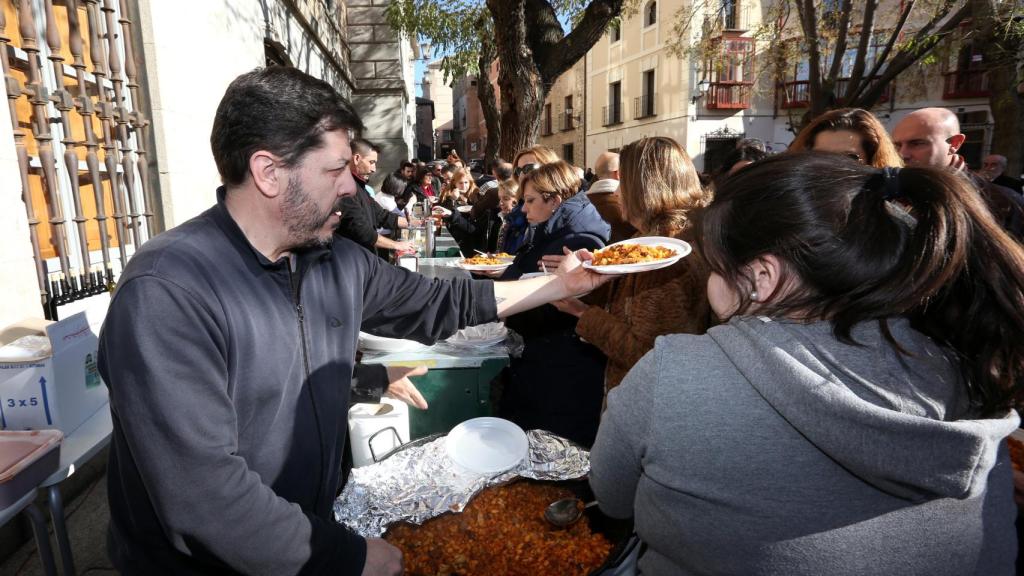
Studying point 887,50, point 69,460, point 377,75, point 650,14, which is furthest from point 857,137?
point 650,14

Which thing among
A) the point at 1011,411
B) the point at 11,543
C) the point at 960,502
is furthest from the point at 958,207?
the point at 11,543

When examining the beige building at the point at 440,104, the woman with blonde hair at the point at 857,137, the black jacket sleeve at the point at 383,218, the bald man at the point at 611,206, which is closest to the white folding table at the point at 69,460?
the bald man at the point at 611,206

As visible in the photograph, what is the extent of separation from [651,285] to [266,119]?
5.36 feet

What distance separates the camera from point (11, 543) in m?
2.54

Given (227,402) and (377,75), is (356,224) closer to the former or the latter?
(227,402)

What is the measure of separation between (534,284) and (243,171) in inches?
52.8

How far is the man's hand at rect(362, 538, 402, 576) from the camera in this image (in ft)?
4.28

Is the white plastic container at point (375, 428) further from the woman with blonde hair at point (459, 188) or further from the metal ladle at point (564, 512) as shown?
Result: the woman with blonde hair at point (459, 188)

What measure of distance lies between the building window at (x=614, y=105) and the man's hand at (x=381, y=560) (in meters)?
30.8

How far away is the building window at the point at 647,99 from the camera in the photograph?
91.6 ft

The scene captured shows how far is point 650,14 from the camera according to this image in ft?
90.1

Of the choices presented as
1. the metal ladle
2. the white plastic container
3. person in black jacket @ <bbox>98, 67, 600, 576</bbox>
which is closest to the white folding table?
person in black jacket @ <bbox>98, 67, 600, 576</bbox>

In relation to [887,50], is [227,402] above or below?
below

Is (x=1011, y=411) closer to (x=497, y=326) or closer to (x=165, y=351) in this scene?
(x=165, y=351)
